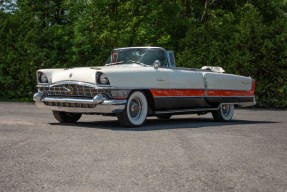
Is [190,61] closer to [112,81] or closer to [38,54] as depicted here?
[38,54]

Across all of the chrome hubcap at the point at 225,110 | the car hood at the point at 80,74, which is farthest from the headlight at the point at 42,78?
the chrome hubcap at the point at 225,110

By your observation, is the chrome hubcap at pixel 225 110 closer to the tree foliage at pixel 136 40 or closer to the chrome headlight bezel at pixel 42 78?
the chrome headlight bezel at pixel 42 78

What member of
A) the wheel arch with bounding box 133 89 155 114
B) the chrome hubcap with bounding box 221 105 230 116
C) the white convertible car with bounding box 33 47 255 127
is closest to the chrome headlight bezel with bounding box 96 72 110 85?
the white convertible car with bounding box 33 47 255 127

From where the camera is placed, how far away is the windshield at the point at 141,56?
11008 millimetres

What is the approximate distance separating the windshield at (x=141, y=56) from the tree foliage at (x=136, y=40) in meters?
9.04

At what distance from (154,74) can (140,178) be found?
5384mm

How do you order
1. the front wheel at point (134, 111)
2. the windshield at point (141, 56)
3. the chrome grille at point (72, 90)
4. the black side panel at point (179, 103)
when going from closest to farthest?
the chrome grille at point (72, 90), the front wheel at point (134, 111), the black side panel at point (179, 103), the windshield at point (141, 56)

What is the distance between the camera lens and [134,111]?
987cm

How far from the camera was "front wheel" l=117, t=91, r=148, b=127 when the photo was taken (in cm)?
959

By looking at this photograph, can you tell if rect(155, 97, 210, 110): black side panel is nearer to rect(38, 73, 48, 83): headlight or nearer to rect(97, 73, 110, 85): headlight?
rect(97, 73, 110, 85): headlight

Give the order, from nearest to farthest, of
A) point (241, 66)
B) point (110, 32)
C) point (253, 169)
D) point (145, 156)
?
point (253, 169) < point (145, 156) < point (241, 66) < point (110, 32)

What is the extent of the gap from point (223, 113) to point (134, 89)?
3.58 m

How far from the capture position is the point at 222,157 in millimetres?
6305

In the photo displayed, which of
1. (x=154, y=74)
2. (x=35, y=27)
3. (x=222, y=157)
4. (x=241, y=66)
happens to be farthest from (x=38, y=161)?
(x=35, y=27)
